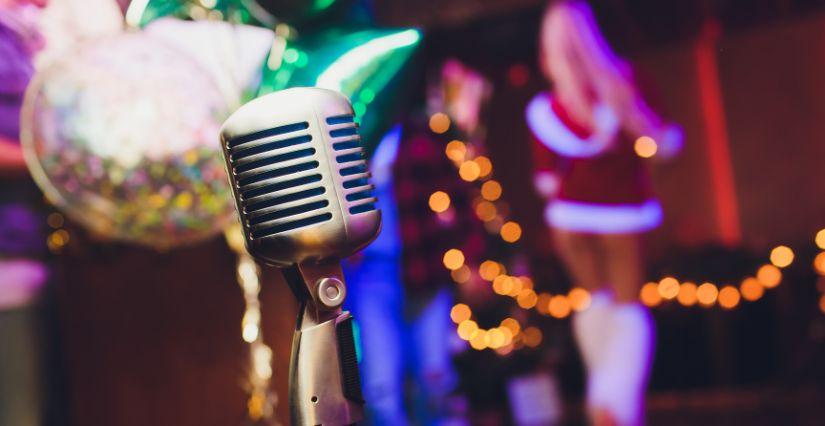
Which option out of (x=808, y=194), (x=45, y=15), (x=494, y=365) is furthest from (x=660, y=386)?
(x=45, y=15)

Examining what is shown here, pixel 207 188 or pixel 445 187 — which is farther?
pixel 445 187

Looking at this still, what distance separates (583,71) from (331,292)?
9.53ft

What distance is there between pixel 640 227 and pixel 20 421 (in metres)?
2.24

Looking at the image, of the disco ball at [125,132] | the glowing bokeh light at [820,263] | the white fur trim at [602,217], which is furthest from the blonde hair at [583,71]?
the disco ball at [125,132]

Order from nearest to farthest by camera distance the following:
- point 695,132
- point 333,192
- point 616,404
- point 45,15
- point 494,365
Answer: point 333,192, point 45,15, point 616,404, point 494,365, point 695,132

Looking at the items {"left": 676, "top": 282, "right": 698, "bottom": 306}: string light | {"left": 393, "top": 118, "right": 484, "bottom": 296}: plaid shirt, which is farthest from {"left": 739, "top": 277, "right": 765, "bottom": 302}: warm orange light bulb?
{"left": 393, "top": 118, "right": 484, "bottom": 296}: plaid shirt

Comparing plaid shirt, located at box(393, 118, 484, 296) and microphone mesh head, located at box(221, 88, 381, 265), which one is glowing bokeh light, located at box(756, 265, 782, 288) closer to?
plaid shirt, located at box(393, 118, 484, 296)

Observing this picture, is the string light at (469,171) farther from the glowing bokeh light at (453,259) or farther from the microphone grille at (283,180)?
the microphone grille at (283,180)

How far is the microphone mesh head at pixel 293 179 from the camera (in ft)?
3.04

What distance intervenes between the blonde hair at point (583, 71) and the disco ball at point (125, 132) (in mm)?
2044

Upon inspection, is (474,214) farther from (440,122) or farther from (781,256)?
(781,256)

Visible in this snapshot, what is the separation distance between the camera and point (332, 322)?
0.98 meters

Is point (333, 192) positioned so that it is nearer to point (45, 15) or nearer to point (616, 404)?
point (45, 15)

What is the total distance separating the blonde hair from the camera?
3.55 m
